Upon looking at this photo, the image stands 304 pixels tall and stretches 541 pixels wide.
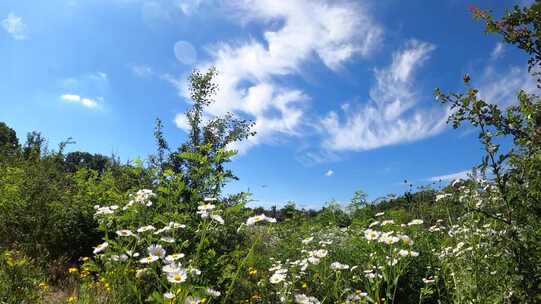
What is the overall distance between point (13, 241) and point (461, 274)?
5.49m

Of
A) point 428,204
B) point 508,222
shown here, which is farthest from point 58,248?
point 428,204

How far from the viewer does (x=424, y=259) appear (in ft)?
17.3

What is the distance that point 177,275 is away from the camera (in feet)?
8.05

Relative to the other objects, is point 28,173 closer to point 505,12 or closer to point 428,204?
point 505,12

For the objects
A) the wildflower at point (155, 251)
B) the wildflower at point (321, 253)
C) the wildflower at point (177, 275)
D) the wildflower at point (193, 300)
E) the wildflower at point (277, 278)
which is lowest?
the wildflower at point (193, 300)

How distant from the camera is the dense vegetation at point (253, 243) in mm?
2873

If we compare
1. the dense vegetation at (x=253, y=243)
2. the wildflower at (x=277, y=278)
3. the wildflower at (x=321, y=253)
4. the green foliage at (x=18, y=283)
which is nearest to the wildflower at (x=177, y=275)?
the dense vegetation at (x=253, y=243)

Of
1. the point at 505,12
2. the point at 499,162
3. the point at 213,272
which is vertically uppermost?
the point at 505,12

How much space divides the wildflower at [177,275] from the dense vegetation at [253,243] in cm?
1

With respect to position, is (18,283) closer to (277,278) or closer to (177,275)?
(177,275)

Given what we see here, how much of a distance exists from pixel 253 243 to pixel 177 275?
608 mm

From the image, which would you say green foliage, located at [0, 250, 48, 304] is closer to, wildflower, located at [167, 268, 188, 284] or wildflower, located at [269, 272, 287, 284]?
wildflower, located at [167, 268, 188, 284]

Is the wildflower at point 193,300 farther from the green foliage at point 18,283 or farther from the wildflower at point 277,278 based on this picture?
the green foliage at point 18,283

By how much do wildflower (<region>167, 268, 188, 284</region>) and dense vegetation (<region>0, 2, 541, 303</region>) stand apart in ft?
0.04
